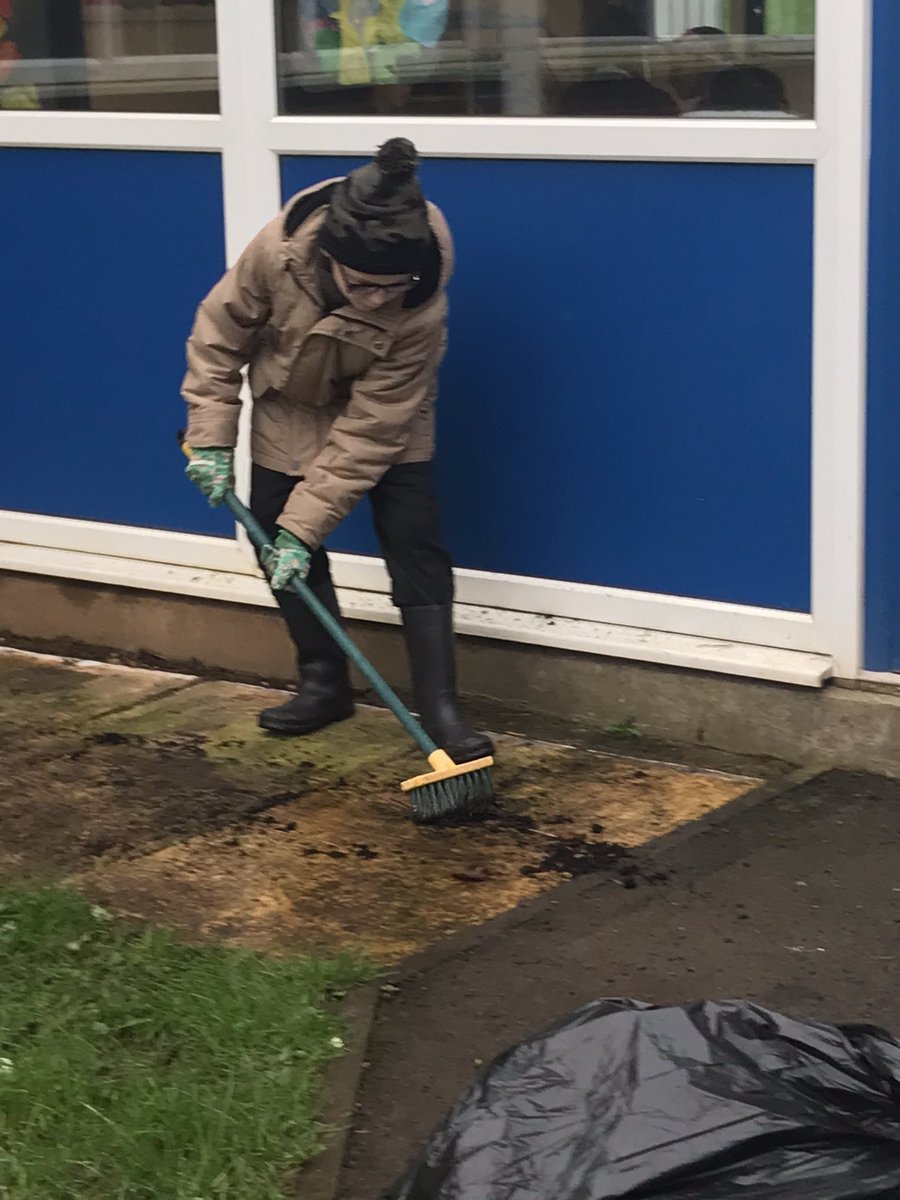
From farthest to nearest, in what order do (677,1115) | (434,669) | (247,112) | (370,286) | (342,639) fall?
(247,112), (434,669), (342,639), (370,286), (677,1115)

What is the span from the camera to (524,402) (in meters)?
5.00

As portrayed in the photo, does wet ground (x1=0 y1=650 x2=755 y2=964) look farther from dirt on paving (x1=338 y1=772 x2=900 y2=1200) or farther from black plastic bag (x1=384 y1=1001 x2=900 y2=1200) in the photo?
black plastic bag (x1=384 y1=1001 x2=900 y2=1200)

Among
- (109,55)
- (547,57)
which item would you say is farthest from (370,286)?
(109,55)

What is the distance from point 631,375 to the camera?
15.9 feet

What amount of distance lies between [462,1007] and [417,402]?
1657mm

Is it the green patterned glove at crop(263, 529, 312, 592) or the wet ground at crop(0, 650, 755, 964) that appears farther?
the green patterned glove at crop(263, 529, 312, 592)

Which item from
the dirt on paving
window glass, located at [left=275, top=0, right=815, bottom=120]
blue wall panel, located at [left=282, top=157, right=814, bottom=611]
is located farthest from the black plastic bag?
window glass, located at [left=275, top=0, right=815, bottom=120]

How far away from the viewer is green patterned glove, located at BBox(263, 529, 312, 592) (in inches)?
178

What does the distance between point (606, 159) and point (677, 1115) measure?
9.57ft

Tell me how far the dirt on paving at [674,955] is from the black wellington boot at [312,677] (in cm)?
122

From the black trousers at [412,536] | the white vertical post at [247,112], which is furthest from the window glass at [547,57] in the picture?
the black trousers at [412,536]

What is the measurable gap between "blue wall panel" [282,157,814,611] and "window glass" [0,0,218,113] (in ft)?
1.92

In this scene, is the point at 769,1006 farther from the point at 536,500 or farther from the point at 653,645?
the point at 536,500

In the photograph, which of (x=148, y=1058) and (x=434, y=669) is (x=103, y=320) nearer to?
(x=434, y=669)
